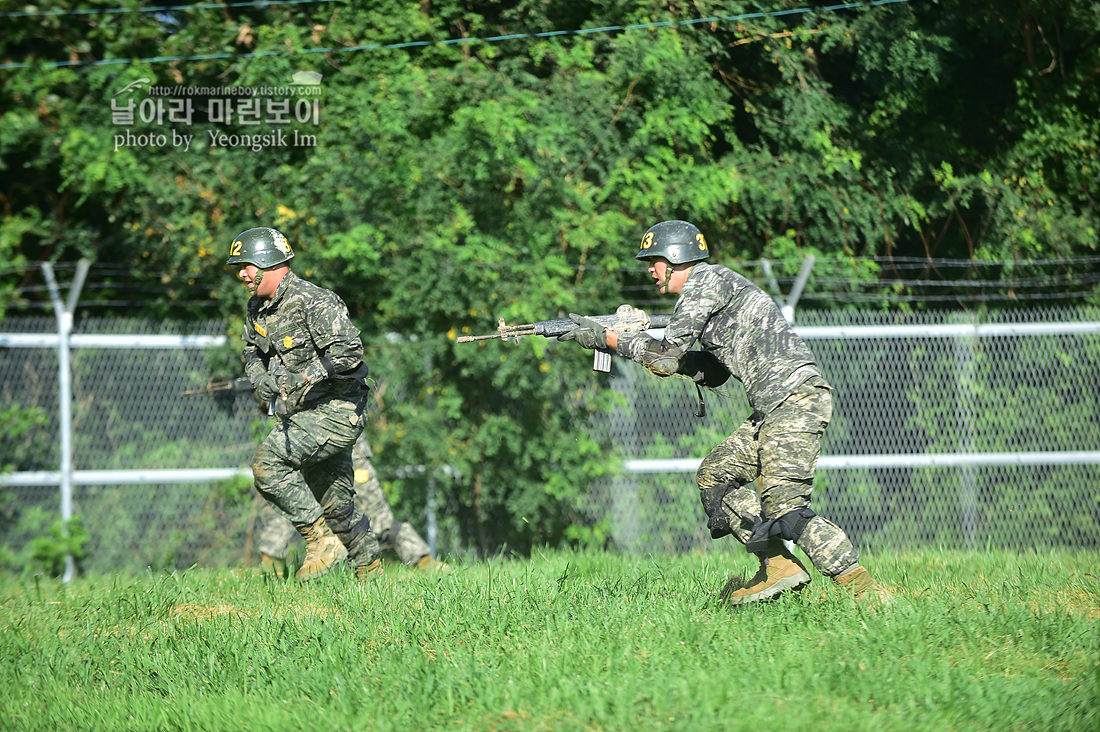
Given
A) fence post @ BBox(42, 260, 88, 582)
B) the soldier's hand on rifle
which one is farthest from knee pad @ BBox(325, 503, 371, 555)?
fence post @ BBox(42, 260, 88, 582)

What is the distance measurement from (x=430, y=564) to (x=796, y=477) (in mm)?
3198

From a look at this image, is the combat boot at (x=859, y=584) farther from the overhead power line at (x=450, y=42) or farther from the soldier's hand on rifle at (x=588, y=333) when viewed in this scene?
the overhead power line at (x=450, y=42)

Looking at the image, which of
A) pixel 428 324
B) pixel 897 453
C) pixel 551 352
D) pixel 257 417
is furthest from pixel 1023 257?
pixel 257 417

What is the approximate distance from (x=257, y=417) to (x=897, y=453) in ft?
18.2

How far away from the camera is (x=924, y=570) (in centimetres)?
582

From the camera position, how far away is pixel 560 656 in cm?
395

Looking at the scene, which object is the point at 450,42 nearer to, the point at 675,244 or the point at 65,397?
the point at 65,397

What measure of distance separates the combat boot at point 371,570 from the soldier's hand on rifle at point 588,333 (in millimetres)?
1893

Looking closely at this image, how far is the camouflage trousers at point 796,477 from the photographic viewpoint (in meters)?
4.61

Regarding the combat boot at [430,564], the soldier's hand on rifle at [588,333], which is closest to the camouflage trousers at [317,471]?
the combat boot at [430,564]

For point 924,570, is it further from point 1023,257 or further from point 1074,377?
point 1023,257

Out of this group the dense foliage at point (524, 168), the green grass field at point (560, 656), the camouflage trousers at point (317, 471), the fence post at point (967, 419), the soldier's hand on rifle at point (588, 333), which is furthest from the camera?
the dense foliage at point (524, 168)

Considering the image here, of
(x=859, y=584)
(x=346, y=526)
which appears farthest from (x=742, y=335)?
(x=346, y=526)

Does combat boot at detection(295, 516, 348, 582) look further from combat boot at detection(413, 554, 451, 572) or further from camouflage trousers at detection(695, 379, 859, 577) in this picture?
camouflage trousers at detection(695, 379, 859, 577)
